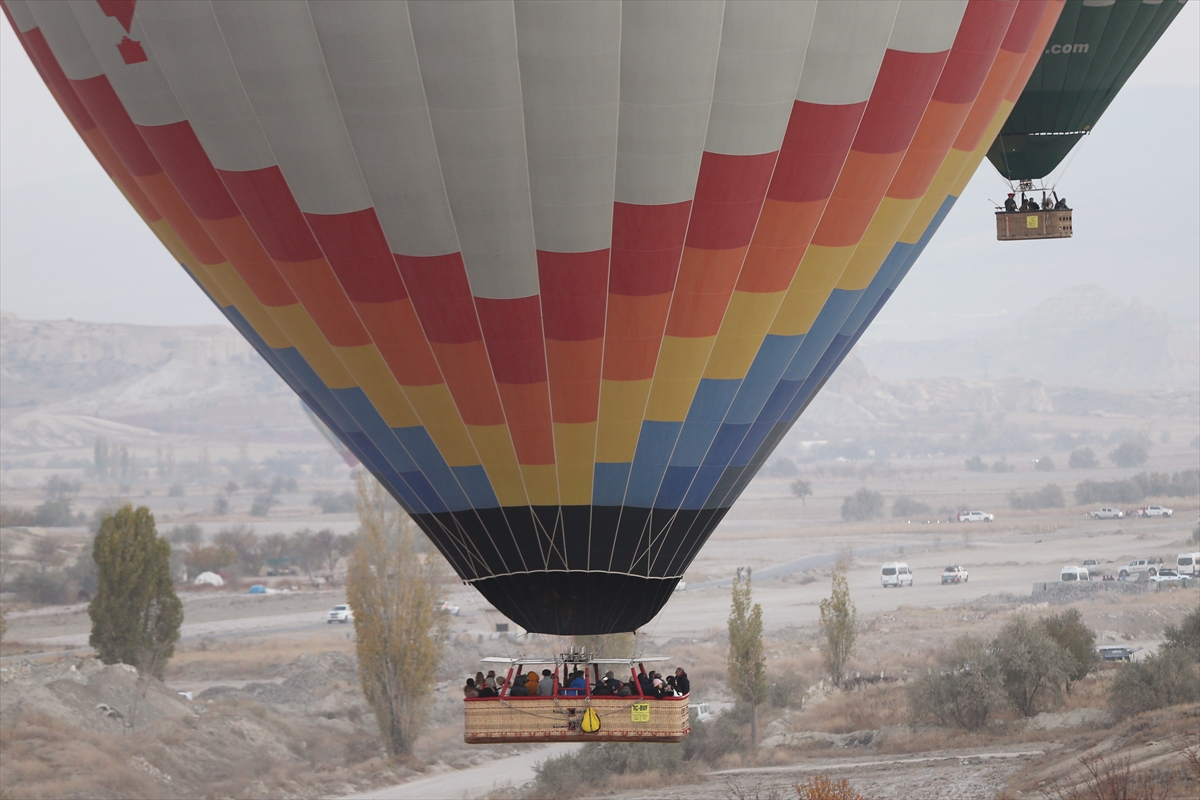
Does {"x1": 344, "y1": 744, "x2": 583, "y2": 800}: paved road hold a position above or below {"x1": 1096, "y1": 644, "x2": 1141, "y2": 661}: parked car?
below

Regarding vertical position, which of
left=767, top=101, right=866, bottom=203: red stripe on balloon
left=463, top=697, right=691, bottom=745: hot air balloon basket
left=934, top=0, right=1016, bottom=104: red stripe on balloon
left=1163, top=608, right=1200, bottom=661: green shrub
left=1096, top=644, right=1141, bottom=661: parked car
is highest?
left=934, top=0, right=1016, bottom=104: red stripe on balloon

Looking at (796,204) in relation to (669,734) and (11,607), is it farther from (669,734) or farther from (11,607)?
(11,607)

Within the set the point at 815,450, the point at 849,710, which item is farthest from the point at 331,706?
the point at 815,450

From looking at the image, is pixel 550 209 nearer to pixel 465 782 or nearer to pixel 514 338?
pixel 514 338

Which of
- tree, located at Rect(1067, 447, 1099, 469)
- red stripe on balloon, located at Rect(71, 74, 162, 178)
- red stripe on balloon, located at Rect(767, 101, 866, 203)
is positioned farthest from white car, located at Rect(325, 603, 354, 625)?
tree, located at Rect(1067, 447, 1099, 469)

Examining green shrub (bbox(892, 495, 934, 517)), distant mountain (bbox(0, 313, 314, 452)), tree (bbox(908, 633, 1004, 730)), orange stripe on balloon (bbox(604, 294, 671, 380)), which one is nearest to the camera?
orange stripe on balloon (bbox(604, 294, 671, 380))

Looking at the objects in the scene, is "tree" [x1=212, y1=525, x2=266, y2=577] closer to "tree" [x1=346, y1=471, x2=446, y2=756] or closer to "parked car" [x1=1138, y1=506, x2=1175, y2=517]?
"tree" [x1=346, y1=471, x2=446, y2=756]
